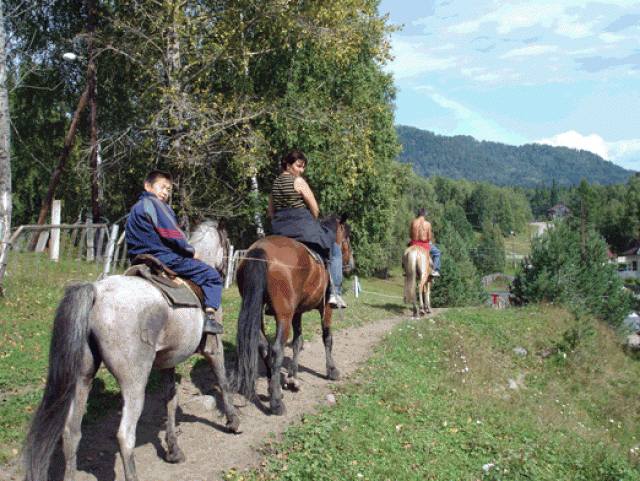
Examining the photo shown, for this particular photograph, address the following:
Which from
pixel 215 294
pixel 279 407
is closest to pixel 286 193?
pixel 215 294

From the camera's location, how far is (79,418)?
4246 mm

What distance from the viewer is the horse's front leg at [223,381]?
5.73m

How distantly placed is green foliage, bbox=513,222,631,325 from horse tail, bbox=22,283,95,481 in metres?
18.6

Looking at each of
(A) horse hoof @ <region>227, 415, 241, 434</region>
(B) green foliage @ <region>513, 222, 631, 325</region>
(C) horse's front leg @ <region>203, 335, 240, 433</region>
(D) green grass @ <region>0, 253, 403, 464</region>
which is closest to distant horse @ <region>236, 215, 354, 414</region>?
(C) horse's front leg @ <region>203, 335, 240, 433</region>

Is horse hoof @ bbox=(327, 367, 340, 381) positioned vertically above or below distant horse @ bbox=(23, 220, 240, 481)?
below

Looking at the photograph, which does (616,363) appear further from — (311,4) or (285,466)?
(311,4)

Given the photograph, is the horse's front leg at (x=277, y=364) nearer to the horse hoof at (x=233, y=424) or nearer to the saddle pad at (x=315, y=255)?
the horse hoof at (x=233, y=424)

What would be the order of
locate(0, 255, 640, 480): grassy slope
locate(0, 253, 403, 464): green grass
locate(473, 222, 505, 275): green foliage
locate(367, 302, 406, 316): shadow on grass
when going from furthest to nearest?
locate(473, 222, 505, 275): green foliage
locate(367, 302, 406, 316): shadow on grass
locate(0, 253, 403, 464): green grass
locate(0, 255, 640, 480): grassy slope

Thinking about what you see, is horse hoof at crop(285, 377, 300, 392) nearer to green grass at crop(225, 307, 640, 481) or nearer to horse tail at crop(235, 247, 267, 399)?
green grass at crop(225, 307, 640, 481)

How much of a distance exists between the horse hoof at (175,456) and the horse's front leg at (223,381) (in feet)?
2.44

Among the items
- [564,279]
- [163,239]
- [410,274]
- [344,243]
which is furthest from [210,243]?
[564,279]

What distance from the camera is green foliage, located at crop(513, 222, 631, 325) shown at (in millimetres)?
20938

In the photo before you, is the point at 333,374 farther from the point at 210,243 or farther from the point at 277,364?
the point at 210,243

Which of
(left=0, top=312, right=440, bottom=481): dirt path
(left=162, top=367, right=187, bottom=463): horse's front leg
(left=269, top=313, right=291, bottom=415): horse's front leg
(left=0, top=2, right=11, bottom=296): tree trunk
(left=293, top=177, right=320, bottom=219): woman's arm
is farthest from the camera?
(left=0, top=2, right=11, bottom=296): tree trunk
